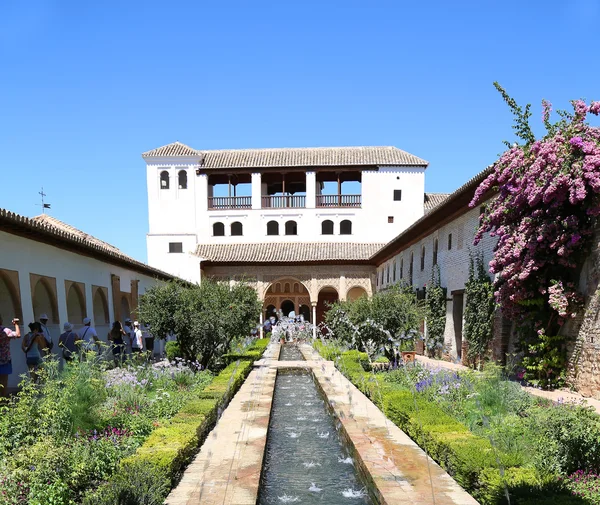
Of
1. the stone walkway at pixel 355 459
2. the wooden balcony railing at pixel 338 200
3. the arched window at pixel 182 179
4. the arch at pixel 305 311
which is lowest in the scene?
the arch at pixel 305 311

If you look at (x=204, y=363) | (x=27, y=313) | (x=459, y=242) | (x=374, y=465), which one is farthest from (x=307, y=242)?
(x=374, y=465)

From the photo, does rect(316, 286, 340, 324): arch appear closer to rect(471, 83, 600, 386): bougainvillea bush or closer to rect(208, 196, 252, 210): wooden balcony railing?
rect(208, 196, 252, 210): wooden balcony railing

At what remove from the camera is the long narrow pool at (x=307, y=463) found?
5219mm

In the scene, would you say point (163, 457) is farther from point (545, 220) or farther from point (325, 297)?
point (325, 297)

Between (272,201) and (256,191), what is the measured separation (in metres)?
1.30

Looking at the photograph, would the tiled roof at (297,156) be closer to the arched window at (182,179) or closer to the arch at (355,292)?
the arched window at (182,179)

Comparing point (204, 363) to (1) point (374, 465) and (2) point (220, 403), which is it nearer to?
(2) point (220, 403)

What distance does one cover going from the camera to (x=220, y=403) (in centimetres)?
860

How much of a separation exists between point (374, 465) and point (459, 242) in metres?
11.8

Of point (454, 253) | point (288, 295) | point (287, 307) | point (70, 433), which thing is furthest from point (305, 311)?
point (70, 433)

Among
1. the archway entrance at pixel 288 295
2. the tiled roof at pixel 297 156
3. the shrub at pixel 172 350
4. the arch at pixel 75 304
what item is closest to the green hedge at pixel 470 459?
the arch at pixel 75 304

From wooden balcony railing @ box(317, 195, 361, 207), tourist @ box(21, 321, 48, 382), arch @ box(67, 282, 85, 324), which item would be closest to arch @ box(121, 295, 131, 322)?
arch @ box(67, 282, 85, 324)

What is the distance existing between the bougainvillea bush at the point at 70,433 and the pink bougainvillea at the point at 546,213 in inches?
276

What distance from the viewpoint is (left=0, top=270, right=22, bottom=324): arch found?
10734mm
